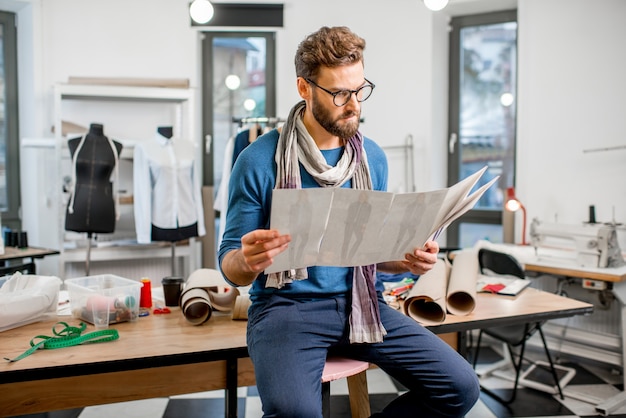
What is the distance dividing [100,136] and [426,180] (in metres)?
2.29

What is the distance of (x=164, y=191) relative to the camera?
144 inches

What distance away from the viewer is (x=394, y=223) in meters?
1.28

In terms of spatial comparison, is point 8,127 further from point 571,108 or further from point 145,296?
point 571,108

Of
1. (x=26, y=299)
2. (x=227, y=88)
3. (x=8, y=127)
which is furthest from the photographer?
(x=227, y=88)

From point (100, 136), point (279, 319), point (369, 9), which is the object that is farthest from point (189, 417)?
point (369, 9)

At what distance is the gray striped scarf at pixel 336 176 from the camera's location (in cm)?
144

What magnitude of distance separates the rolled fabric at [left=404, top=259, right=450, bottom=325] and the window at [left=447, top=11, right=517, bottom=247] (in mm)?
2290

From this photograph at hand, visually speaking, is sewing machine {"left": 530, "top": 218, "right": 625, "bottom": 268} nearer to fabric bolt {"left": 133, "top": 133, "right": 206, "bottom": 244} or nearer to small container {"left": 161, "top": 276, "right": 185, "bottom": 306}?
small container {"left": 161, "top": 276, "right": 185, "bottom": 306}

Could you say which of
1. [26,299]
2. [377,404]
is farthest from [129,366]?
[377,404]

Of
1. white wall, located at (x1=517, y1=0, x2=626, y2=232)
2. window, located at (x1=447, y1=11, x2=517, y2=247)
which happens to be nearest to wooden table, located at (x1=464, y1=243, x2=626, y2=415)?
white wall, located at (x1=517, y1=0, x2=626, y2=232)

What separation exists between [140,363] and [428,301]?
895 millimetres

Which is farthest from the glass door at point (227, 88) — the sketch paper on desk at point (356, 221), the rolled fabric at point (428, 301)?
the sketch paper on desk at point (356, 221)

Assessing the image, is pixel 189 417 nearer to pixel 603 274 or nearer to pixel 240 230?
pixel 240 230

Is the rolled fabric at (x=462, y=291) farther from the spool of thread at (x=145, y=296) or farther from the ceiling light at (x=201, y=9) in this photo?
the ceiling light at (x=201, y=9)
